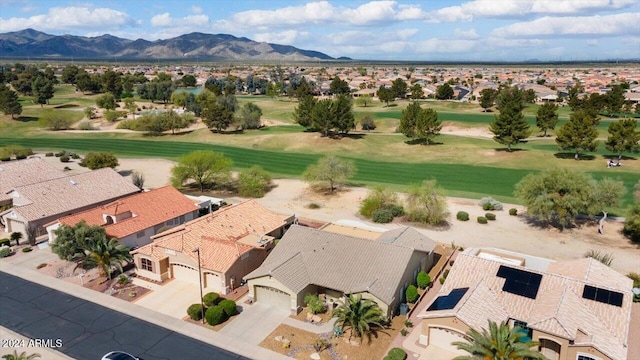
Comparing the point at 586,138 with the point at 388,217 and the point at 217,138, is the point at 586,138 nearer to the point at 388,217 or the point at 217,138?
the point at 388,217

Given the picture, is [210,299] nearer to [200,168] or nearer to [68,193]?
[68,193]

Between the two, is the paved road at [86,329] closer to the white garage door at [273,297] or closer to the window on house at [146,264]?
the window on house at [146,264]

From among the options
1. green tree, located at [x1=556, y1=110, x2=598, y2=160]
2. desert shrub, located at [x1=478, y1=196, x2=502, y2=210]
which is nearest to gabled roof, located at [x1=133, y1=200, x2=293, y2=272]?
desert shrub, located at [x1=478, y1=196, x2=502, y2=210]

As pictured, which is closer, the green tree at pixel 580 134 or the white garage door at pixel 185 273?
the white garage door at pixel 185 273

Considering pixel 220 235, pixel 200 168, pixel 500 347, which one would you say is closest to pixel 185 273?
pixel 220 235

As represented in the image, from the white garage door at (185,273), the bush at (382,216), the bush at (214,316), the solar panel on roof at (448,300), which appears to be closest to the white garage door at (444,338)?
the solar panel on roof at (448,300)

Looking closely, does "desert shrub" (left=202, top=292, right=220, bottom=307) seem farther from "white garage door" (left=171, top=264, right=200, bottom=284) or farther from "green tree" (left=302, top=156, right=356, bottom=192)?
"green tree" (left=302, top=156, right=356, bottom=192)

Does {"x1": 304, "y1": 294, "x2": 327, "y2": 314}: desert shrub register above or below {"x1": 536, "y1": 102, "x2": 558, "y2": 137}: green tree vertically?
below

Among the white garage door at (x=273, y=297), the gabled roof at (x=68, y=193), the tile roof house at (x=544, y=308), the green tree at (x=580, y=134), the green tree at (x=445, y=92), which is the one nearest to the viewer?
the tile roof house at (x=544, y=308)

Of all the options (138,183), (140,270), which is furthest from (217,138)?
(140,270)
